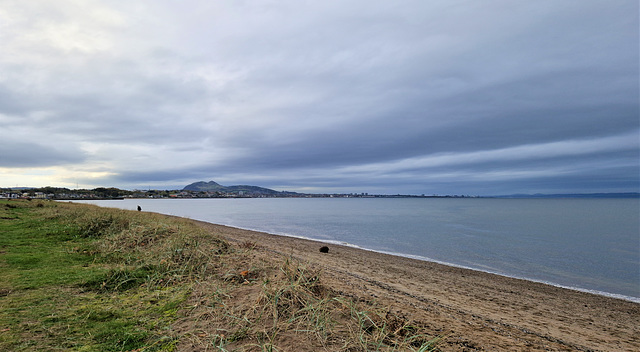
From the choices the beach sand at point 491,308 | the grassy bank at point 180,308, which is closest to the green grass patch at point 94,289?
the grassy bank at point 180,308

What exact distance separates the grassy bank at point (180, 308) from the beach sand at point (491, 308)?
1069 mm

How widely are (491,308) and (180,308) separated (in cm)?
979

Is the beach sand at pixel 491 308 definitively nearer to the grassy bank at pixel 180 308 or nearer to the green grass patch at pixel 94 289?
the grassy bank at pixel 180 308

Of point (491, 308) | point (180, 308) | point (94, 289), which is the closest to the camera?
point (180, 308)

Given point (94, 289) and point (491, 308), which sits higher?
point (94, 289)

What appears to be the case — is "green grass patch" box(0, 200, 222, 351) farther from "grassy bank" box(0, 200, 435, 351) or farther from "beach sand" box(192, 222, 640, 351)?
"beach sand" box(192, 222, 640, 351)

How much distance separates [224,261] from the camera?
24.8ft

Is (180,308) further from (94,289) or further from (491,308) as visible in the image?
(491,308)

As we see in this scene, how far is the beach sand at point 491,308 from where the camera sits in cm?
539

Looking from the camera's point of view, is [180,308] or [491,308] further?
[491,308]

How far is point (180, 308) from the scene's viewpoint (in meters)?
4.96

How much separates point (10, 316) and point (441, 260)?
72.2ft

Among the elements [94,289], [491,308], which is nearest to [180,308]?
[94,289]

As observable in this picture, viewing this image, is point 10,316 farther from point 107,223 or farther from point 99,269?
point 107,223
